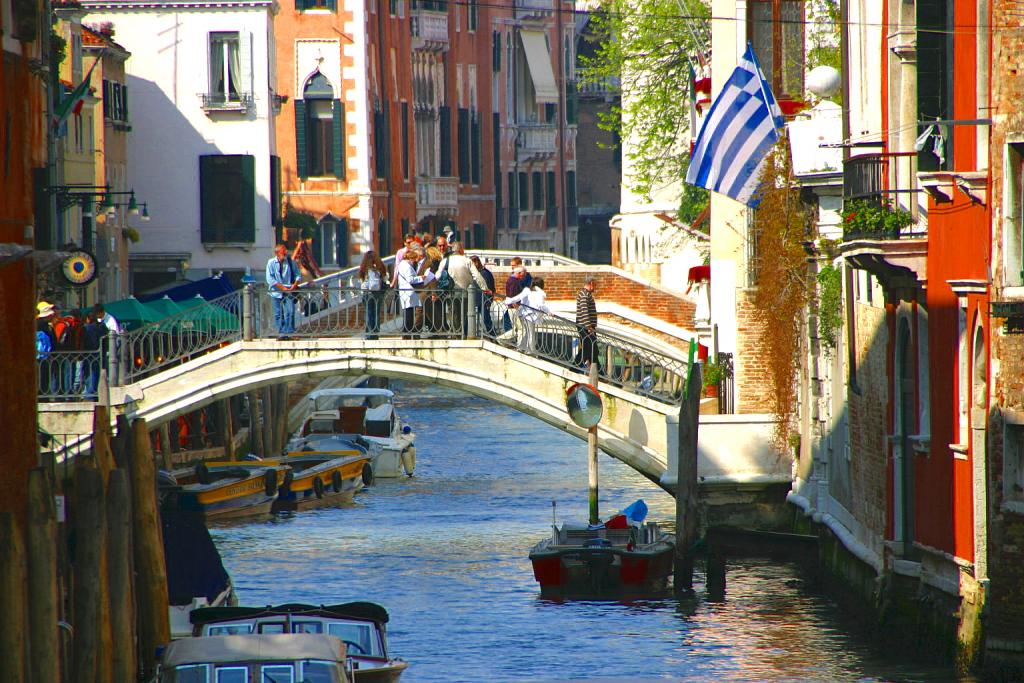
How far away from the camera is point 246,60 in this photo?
109 feet

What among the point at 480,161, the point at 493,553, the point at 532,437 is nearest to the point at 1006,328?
the point at 493,553

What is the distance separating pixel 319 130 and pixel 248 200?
5.67 meters

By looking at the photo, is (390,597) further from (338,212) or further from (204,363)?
(338,212)

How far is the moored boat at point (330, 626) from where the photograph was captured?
46.3 feet

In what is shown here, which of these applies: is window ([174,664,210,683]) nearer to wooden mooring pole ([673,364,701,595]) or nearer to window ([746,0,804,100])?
wooden mooring pole ([673,364,701,595])

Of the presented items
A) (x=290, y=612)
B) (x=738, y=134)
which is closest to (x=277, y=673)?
(x=290, y=612)

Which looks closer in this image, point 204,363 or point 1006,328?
point 1006,328

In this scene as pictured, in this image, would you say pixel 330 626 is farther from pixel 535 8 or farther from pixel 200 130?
pixel 535 8

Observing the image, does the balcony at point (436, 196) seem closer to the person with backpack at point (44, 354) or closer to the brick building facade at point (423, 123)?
the brick building facade at point (423, 123)

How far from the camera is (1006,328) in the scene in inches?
508

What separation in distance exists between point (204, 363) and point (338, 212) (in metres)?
16.4

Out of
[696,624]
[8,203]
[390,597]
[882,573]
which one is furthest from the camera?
[390,597]

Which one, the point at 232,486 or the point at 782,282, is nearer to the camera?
the point at 782,282

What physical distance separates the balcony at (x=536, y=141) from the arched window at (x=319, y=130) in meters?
17.6
